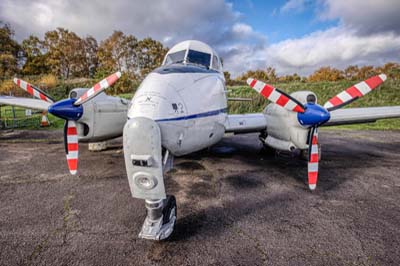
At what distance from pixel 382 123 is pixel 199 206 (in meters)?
19.0

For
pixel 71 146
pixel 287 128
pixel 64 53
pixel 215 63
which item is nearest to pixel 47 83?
pixel 64 53

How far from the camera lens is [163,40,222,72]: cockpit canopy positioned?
201 inches

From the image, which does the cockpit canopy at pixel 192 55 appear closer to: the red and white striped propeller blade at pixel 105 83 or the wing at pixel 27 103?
the red and white striped propeller blade at pixel 105 83

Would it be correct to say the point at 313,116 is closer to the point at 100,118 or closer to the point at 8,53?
the point at 100,118

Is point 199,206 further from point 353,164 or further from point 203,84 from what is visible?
point 353,164

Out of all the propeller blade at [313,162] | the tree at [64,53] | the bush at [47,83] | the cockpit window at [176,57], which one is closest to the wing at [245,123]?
the propeller blade at [313,162]

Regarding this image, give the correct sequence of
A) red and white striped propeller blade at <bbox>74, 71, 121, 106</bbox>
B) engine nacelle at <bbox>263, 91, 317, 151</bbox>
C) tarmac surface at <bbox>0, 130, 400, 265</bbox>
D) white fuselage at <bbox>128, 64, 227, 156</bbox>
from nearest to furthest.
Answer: tarmac surface at <bbox>0, 130, 400, 265</bbox> < white fuselage at <bbox>128, 64, 227, 156</bbox> < red and white striped propeller blade at <bbox>74, 71, 121, 106</bbox> < engine nacelle at <bbox>263, 91, 317, 151</bbox>

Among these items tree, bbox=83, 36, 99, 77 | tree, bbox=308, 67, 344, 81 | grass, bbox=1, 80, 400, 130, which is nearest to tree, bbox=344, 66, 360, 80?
tree, bbox=308, 67, 344, 81

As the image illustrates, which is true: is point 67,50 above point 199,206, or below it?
above

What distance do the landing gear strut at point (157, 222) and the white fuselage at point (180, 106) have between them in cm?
78

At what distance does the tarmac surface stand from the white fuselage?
1.33 meters

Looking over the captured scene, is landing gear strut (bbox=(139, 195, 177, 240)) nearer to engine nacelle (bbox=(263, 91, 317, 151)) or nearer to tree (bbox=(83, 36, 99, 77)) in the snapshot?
engine nacelle (bbox=(263, 91, 317, 151))

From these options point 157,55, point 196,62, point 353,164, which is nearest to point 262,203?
point 196,62

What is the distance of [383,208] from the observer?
12.1 feet
